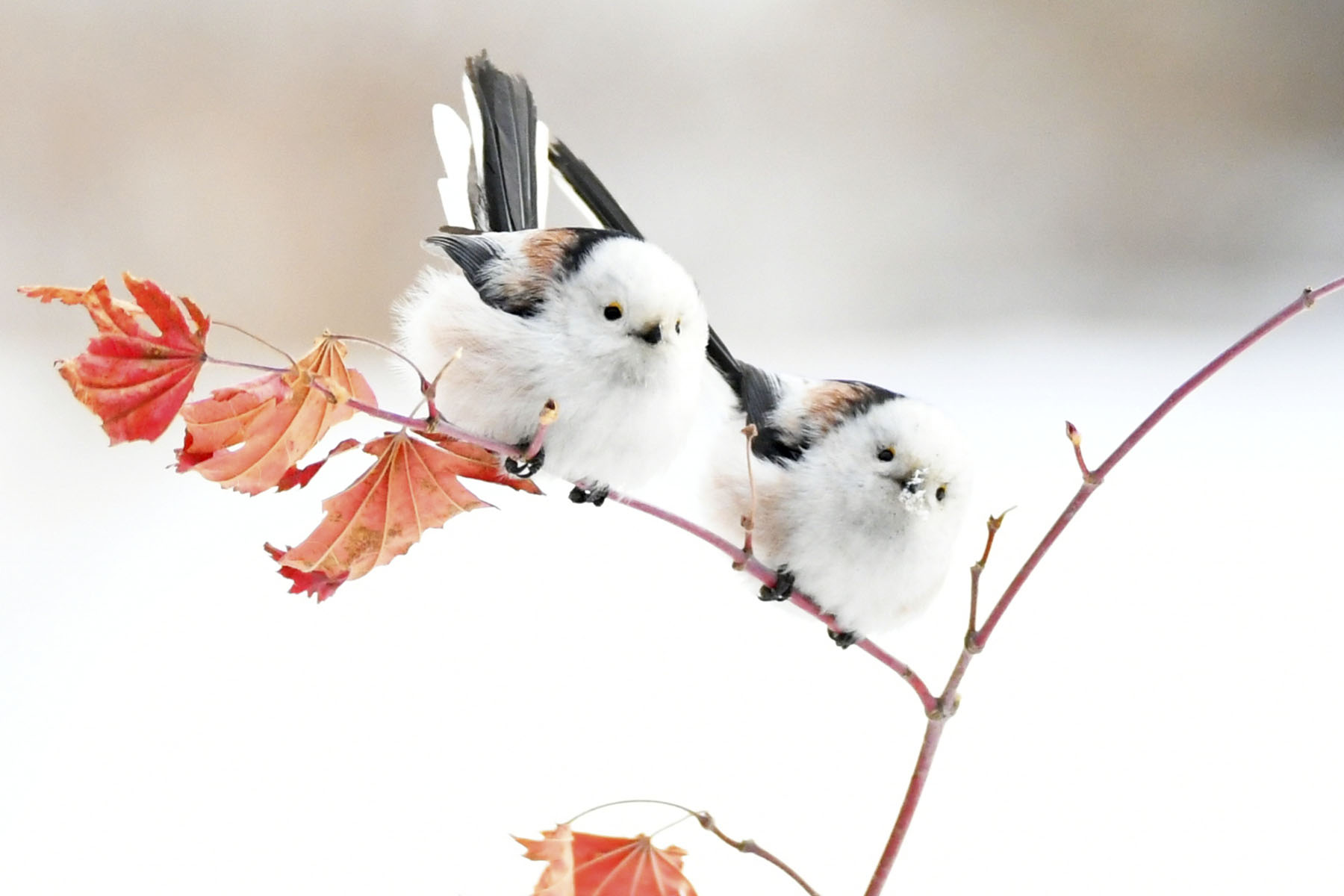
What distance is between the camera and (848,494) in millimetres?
471

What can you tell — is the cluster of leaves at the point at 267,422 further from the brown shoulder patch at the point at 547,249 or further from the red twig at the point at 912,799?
the red twig at the point at 912,799

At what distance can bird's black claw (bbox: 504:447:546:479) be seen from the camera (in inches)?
16.3

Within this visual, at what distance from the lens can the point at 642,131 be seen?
1.26 metres

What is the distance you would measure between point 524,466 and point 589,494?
0.15ft

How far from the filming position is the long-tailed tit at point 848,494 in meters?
0.46

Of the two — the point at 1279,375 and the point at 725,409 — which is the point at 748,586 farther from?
the point at 1279,375

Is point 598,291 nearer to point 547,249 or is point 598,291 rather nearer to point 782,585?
point 547,249

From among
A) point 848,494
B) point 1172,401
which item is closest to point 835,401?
point 848,494

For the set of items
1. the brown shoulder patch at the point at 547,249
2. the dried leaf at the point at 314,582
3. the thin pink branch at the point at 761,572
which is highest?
the brown shoulder patch at the point at 547,249

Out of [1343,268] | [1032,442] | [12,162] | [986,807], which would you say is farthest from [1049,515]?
[12,162]

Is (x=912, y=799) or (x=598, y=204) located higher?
(x=598, y=204)

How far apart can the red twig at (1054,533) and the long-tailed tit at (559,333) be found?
0.45 ft

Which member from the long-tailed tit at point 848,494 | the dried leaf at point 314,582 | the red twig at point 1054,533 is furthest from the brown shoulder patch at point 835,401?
the dried leaf at point 314,582

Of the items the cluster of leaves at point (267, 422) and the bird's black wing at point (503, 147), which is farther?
the bird's black wing at point (503, 147)
